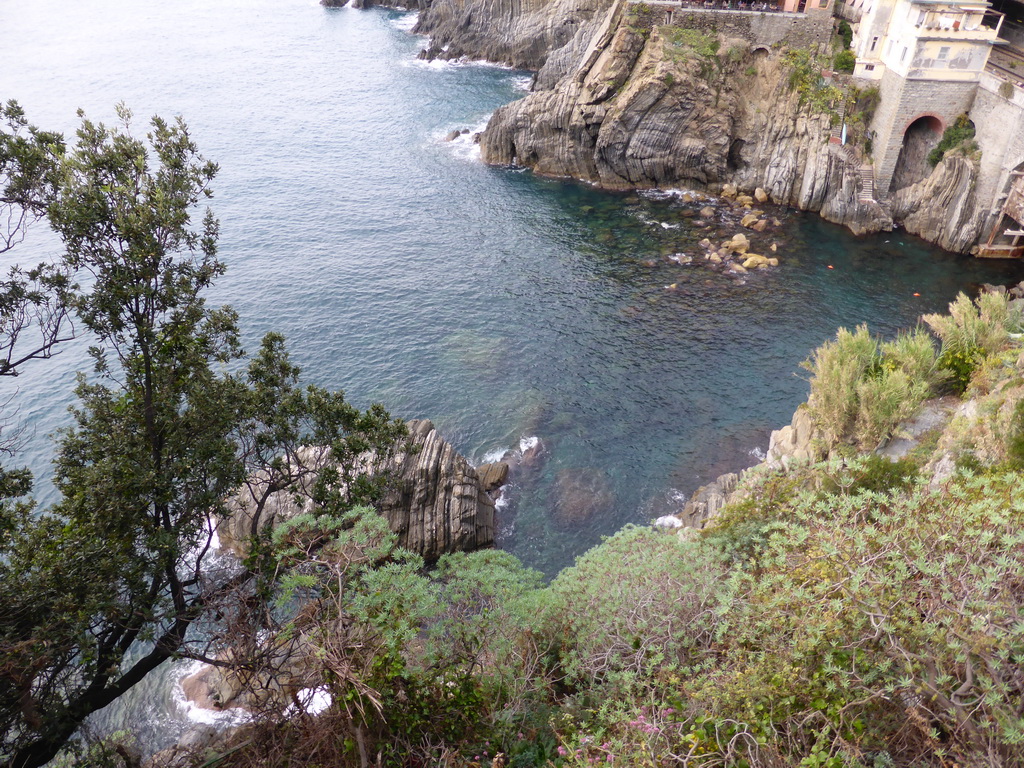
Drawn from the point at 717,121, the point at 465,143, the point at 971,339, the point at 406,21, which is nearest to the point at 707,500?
the point at 971,339

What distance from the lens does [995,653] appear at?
11.4 m

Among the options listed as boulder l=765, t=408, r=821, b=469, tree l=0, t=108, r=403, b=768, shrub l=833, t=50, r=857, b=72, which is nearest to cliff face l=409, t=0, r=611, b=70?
shrub l=833, t=50, r=857, b=72

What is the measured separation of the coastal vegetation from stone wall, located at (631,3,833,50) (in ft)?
189

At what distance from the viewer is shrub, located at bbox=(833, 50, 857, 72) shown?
6144 cm

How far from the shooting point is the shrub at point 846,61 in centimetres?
6144

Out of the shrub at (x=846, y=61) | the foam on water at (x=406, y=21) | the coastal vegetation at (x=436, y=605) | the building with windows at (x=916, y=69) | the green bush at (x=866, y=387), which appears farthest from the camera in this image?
the foam on water at (x=406, y=21)

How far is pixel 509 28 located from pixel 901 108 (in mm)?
63350

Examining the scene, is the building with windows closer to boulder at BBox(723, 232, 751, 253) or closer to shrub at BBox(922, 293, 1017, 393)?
boulder at BBox(723, 232, 751, 253)

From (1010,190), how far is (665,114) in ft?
95.8

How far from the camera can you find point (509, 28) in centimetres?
10056

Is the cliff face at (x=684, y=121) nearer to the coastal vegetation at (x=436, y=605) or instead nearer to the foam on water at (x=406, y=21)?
the coastal vegetation at (x=436, y=605)

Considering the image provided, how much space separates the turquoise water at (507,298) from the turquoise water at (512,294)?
193mm

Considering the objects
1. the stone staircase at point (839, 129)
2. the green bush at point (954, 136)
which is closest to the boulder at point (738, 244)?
the stone staircase at point (839, 129)

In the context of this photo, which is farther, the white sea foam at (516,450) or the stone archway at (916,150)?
the stone archway at (916,150)
